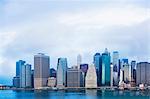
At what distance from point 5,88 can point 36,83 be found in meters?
16.4

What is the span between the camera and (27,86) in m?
74.1

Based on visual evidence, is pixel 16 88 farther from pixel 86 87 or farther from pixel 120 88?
pixel 120 88

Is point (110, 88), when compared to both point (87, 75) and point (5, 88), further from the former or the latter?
point (5, 88)

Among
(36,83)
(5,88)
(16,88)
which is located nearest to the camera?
(36,83)

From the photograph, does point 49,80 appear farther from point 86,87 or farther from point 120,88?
point 120,88

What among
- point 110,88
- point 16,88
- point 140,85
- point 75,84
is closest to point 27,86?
point 16,88

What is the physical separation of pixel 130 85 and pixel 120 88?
2700 mm

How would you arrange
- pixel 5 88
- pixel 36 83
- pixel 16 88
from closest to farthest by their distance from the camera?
pixel 36 83, pixel 16 88, pixel 5 88

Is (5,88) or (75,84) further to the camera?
(5,88)

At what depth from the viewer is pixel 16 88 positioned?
76875mm

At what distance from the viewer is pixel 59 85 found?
235 ft

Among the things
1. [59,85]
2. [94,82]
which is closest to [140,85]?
[94,82]

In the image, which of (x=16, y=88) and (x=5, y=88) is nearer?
(x=16, y=88)

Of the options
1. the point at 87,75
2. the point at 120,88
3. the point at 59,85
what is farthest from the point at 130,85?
the point at 59,85
